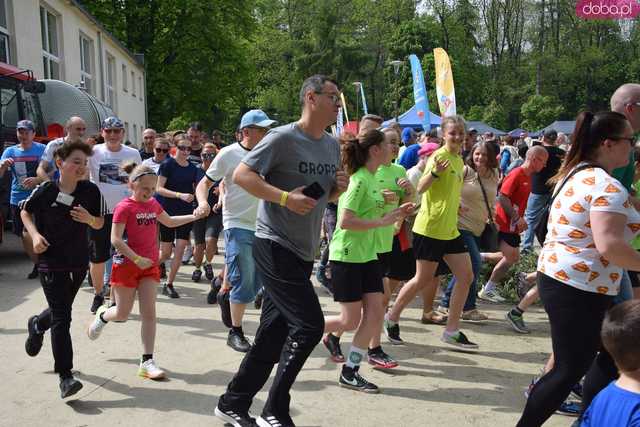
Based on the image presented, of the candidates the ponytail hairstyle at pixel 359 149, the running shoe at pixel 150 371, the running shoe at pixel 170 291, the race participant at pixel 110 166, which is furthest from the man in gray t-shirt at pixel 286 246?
the running shoe at pixel 170 291

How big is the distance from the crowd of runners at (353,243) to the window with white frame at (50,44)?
46.2ft

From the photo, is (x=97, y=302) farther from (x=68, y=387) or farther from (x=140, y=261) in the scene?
(x=68, y=387)

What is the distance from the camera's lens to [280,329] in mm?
3521

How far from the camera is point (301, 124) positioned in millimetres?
3535

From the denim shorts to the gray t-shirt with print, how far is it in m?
1.52

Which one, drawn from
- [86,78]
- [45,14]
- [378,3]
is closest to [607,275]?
[45,14]

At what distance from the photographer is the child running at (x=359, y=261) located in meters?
4.24

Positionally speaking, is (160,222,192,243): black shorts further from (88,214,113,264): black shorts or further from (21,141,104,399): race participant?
(21,141,104,399): race participant

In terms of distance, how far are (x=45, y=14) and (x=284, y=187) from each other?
737 inches

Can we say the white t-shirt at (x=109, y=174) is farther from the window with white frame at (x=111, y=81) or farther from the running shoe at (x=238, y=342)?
the window with white frame at (x=111, y=81)

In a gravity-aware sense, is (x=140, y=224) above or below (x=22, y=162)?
below

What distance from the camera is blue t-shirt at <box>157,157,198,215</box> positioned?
7.66 meters

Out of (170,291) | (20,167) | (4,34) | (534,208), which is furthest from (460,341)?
(4,34)

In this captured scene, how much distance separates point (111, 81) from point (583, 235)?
27.4 m
